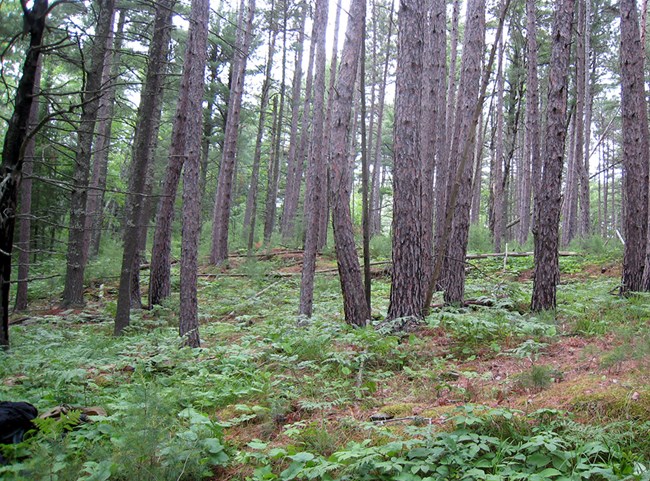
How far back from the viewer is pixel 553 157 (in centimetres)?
746

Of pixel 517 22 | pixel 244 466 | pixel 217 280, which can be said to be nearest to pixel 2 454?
pixel 244 466

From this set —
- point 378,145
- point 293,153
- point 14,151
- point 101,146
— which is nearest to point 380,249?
point 293,153

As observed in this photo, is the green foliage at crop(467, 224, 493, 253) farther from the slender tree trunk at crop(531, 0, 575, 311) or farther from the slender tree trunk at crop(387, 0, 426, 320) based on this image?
the slender tree trunk at crop(387, 0, 426, 320)

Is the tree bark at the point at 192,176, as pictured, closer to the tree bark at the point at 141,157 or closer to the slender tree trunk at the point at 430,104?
the tree bark at the point at 141,157

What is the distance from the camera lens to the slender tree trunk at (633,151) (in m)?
8.35

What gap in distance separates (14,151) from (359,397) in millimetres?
5738

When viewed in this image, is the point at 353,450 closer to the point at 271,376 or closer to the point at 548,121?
the point at 271,376

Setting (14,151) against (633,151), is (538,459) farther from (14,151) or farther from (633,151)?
(633,151)

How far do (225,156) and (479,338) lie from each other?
1343 cm

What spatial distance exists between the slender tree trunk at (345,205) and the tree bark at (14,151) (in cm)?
440

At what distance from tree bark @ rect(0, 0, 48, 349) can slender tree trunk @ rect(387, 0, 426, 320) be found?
512 cm

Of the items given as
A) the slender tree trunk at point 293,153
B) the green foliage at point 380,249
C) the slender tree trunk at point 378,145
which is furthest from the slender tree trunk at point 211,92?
the green foliage at point 380,249

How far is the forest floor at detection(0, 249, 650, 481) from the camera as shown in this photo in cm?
A: 307

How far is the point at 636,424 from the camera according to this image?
10.3 ft
